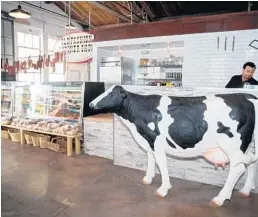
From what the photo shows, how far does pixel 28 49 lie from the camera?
9.71m

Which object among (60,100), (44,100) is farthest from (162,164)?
(44,100)

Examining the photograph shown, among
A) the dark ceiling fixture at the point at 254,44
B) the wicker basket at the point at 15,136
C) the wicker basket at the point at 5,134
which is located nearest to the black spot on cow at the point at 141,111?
the dark ceiling fixture at the point at 254,44

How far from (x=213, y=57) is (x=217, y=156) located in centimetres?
314

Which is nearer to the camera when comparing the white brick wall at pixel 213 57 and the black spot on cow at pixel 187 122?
the black spot on cow at pixel 187 122

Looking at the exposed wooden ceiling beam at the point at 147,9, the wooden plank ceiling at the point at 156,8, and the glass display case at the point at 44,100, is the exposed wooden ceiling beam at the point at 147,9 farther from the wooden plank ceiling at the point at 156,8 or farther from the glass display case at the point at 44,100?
the glass display case at the point at 44,100

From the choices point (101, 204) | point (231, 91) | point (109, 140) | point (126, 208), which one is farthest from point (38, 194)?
point (231, 91)

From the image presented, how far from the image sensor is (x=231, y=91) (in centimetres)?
319

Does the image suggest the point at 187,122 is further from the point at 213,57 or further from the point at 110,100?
the point at 213,57

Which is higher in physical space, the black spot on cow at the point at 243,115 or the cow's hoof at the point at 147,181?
the black spot on cow at the point at 243,115

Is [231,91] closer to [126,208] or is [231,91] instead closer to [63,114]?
[126,208]

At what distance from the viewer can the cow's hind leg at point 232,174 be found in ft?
8.93

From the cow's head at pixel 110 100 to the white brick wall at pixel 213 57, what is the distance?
302 centimetres

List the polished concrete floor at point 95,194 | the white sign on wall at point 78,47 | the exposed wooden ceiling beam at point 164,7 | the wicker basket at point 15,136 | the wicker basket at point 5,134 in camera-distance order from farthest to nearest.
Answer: the exposed wooden ceiling beam at point 164,7 < the white sign on wall at point 78,47 < the wicker basket at point 5,134 < the wicker basket at point 15,136 < the polished concrete floor at point 95,194

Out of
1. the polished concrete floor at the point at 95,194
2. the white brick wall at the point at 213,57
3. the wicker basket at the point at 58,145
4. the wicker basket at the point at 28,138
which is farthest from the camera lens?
the wicker basket at the point at 28,138
